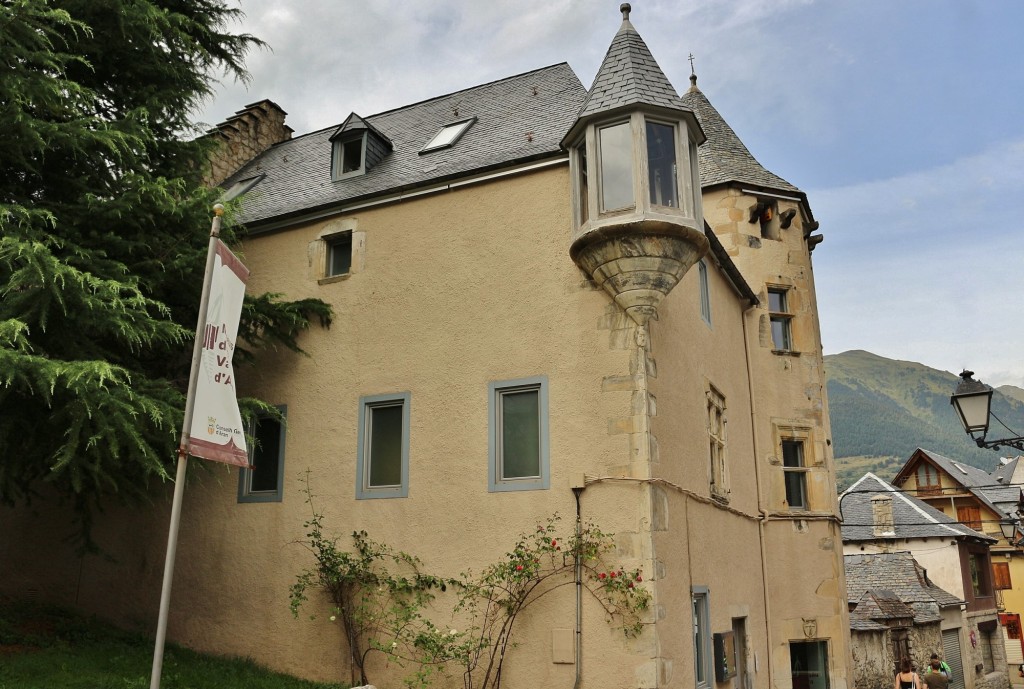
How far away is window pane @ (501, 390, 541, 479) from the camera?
11.0 meters

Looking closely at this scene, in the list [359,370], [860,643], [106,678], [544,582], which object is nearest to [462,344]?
[359,370]

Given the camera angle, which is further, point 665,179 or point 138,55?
point 138,55

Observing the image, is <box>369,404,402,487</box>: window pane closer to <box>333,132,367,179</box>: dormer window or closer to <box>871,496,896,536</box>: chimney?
<box>333,132,367,179</box>: dormer window

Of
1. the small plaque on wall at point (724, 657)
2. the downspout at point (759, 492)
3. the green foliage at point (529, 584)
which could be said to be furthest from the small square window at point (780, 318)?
the green foliage at point (529, 584)

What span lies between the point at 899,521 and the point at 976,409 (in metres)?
27.7

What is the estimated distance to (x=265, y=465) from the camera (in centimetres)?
1319

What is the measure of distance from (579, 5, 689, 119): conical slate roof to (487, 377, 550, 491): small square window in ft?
11.5

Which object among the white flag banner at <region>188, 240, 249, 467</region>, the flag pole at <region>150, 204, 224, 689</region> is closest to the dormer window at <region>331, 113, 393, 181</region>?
the white flag banner at <region>188, 240, 249, 467</region>

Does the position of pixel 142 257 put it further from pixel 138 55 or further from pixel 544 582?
pixel 544 582

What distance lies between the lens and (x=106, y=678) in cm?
1005

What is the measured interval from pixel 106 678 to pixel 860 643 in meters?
20.3

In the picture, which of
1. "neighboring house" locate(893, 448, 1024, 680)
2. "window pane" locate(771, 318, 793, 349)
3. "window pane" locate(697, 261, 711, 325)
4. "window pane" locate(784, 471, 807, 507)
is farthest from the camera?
"neighboring house" locate(893, 448, 1024, 680)

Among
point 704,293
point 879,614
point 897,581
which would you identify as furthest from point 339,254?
point 897,581

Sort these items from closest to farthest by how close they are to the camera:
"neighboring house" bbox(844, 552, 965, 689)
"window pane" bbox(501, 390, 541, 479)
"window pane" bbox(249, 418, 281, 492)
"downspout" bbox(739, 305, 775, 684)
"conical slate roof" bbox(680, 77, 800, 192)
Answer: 1. "window pane" bbox(501, 390, 541, 479)
2. "window pane" bbox(249, 418, 281, 492)
3. "downspout" bbox(739, 305, 775, 684)
4. "conical slate roof" bbox(680, 77, 800, 192)
5. "neighboring house" bbox(844, 552, 965, 689)
